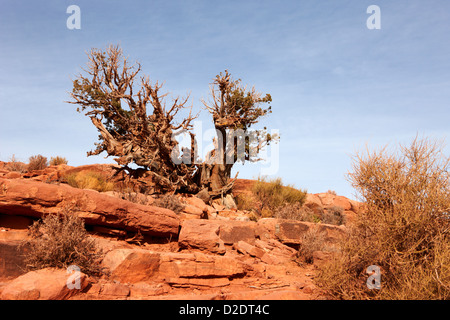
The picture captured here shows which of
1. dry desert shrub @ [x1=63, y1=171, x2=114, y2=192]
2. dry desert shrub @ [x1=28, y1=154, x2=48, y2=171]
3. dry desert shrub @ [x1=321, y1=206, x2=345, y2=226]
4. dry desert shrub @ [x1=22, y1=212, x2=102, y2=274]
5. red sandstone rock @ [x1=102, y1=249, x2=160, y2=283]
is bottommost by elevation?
dry desert shrub @ [x1=321, y1=206, x2=345, y2=226]

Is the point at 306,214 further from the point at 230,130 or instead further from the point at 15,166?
the point at 15,166

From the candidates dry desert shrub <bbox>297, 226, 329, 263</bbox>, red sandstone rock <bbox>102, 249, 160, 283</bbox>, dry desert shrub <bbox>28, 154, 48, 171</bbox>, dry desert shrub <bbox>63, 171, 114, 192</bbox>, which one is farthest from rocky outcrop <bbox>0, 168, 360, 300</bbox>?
Result: dry desert shrub <bbox>28, 154, 48, 171</bbox>

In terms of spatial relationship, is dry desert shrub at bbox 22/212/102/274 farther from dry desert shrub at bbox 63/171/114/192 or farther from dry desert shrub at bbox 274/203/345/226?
dry desert shrub at bbox 274/203/345/226

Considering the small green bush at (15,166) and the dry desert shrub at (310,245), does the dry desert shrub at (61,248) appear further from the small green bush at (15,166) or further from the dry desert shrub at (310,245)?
the small green bush at (15,166)

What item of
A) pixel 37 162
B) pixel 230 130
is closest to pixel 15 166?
pixel 37 162

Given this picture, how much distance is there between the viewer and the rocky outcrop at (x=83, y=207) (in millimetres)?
6953

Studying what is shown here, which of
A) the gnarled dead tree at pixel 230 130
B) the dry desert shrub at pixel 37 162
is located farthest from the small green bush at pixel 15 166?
the gnarled dead tree at pixel 230 130

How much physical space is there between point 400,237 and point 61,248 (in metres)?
6.14

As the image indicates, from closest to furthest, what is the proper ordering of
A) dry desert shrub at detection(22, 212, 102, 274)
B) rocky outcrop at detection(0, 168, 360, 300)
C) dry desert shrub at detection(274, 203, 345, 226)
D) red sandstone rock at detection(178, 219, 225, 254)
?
rocky outcrop at detection(0, 168, 360, 300) → dry desert shrub at detection(22, 212, 102, 274) → red sandstone rock at detection(178, 219, 225, 254) → dry desert shrub at detection(274, 203, 345, 226)

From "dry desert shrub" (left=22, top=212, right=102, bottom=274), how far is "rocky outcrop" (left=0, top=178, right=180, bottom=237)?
50 centimetres

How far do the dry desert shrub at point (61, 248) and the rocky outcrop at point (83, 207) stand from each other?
0.50 meters

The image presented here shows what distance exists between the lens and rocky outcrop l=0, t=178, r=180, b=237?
6.95 metres
